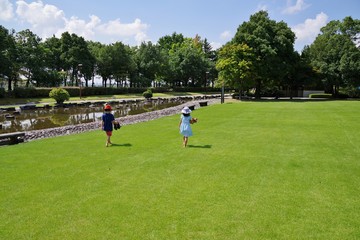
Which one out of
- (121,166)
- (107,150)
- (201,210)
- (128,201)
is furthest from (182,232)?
(107,150)

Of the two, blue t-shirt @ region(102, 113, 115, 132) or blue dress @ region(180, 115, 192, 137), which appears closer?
blue dress @ region(180, 115, 192, 137)

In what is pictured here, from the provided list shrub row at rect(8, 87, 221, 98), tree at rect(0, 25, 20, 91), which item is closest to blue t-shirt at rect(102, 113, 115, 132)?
tree at rect(0, 25, 20, 91)

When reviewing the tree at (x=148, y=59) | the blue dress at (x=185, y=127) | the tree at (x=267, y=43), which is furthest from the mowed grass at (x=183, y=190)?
the tree at (x=148, y=59)

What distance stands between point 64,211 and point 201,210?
2.71 meters

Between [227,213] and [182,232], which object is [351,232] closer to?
[227,213]

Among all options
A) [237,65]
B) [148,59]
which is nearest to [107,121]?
[237,65]

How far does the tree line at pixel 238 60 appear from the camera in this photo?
144ft

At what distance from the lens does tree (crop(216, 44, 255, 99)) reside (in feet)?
139

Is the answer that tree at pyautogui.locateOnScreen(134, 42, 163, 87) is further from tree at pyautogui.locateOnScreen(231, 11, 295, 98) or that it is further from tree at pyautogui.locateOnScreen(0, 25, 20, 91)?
tree at pyautogui.locateOnScreen(0, 25, 20, 91)

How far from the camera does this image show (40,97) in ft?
151

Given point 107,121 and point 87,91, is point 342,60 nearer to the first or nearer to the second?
point 87,91

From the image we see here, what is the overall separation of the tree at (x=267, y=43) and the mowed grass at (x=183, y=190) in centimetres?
3357

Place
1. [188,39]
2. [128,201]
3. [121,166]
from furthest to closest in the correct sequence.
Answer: [188,39], [121,166], [128,201]

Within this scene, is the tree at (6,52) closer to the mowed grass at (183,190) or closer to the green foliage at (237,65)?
the green foliage at (237,65)
